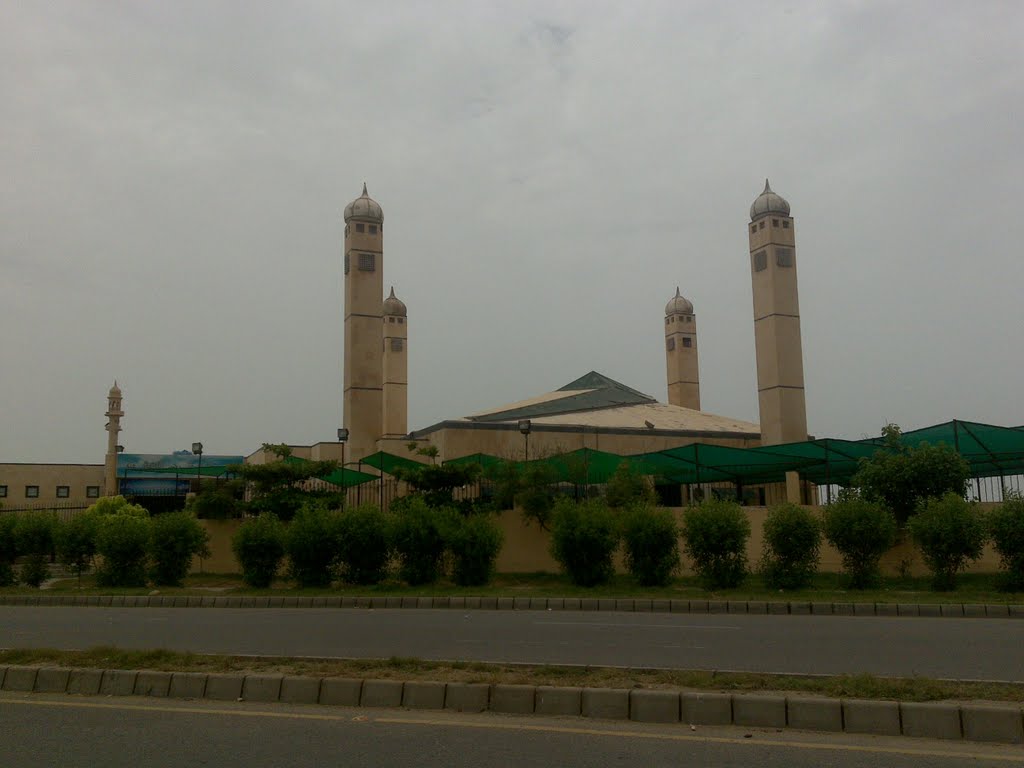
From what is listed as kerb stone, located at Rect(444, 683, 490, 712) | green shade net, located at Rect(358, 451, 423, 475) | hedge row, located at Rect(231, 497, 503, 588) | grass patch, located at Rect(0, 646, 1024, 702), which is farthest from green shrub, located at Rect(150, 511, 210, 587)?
kerb stone, located at Rect(444, 683, 490, 712)

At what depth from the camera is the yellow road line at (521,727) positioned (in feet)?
19.1

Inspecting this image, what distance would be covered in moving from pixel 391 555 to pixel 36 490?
136ft

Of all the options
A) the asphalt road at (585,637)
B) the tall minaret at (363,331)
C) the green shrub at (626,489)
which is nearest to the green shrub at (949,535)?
the asphalt road at (585,637)

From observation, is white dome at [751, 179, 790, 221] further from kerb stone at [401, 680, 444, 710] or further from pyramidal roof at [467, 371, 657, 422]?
kerb stone at [401, 680, 444, 710]

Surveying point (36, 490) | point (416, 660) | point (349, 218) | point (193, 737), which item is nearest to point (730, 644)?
point (416, 660)

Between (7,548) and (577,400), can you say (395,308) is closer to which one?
(577,400)

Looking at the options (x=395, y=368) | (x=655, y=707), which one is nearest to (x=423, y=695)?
(x=655, y=707)

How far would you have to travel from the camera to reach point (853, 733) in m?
6.30

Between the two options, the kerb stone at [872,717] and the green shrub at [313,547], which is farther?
the green shrub at [313,547]

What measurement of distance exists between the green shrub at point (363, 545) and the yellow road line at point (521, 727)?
11.6 meters

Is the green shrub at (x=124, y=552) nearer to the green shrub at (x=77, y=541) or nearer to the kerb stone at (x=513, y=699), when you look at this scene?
the green shrub at (x=77, y=541)

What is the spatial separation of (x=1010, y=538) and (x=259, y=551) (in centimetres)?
1504

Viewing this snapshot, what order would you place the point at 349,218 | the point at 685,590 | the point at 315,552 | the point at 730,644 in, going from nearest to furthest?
the point at 730,644
the point at 685,590
the point at 315,552
the point at 349,218

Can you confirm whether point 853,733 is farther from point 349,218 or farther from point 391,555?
point 349,218
